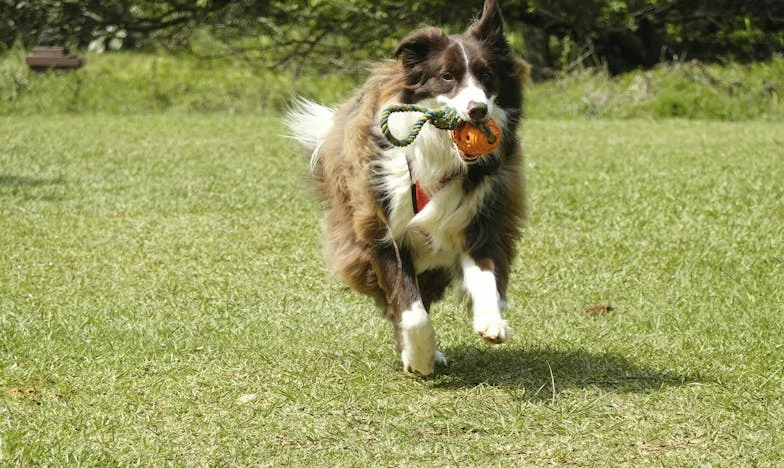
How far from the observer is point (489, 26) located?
4941 millimetres

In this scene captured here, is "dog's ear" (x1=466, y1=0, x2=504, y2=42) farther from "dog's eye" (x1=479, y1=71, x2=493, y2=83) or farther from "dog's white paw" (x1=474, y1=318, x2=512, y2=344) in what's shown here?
"dog's white paw" (x1=474, y1=318, x2=512, y2=344)

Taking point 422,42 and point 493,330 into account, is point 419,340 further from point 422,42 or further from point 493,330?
point 422,42

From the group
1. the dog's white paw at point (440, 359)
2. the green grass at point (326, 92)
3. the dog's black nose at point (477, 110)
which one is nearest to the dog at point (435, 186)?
the dog's black nose at point (477, 110)

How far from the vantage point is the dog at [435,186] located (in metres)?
4.84

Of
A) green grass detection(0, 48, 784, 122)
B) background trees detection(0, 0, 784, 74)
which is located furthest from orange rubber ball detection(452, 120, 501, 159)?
background trees detection(0, 0, 784, 74)

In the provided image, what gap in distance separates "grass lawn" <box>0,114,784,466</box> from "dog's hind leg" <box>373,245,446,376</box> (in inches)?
4.6

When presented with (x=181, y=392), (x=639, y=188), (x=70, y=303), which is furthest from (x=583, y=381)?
(x=639, y=188)

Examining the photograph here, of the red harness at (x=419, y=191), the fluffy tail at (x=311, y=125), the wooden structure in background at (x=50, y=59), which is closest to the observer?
the red harness at (x=419, y=191)

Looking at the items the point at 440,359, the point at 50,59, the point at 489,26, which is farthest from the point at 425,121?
the point at 50,59

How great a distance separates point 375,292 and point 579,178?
542 centimetres

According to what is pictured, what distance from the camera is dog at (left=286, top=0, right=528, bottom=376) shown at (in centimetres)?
484

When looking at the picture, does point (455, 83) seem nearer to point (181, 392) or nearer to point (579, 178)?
point (181, 392)

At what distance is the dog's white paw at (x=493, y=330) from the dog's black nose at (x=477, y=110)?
2.79 feet

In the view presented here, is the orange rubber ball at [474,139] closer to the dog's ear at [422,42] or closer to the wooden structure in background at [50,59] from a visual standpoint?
the dog's ear at [422,42]
